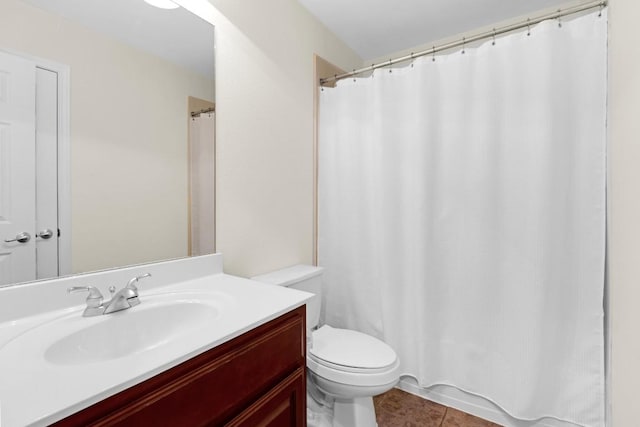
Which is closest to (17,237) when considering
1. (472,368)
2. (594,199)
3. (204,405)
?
(204,405)

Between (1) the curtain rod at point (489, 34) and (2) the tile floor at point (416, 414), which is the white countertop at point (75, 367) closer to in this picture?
(2) the tile floor at point (416, 414)

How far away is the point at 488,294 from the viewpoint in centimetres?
157

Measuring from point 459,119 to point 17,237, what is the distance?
189 centimetres

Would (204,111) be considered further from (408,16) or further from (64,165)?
(408,16)

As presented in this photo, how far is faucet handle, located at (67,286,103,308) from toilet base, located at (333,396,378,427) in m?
1.12

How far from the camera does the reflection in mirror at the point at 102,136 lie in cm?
86

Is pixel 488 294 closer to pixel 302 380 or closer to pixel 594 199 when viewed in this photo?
pixel 594 199

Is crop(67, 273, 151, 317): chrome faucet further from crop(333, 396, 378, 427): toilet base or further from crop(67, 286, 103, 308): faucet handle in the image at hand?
crop(333, 396, 378, 427): toilet base

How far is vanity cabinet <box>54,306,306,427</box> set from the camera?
22.9 inches

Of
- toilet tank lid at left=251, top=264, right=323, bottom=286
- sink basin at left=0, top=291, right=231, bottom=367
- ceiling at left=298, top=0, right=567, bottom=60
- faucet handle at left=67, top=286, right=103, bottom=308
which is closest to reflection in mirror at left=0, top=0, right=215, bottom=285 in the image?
faucet handle at left=67, top=286, right=103, bottom=308

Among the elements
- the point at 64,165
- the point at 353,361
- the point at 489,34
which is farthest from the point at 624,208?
the point at 64,165

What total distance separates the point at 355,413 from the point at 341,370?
10.3 inches

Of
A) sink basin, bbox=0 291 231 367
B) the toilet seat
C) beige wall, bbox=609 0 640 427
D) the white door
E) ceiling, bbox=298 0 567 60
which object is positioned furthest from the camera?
ceiling, bbox=298 0 567 60

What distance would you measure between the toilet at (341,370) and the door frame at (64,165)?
798mm
